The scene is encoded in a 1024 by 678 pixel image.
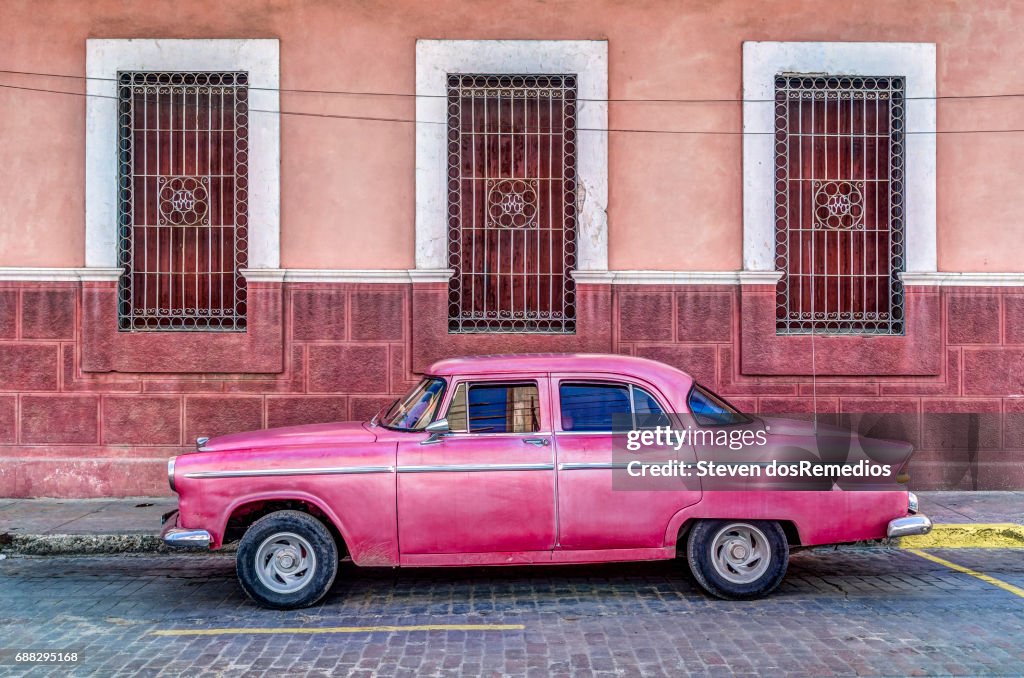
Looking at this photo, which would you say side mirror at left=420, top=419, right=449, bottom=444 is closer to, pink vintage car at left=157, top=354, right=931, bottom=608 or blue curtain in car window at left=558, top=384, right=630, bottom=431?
pink vintage car at left=157, top=354, right=931, bottom=608

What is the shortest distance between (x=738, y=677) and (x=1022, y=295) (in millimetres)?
6916

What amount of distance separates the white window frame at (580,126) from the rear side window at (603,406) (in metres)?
3.66

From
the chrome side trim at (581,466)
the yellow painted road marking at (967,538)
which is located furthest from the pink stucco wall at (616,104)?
the chrome side trim at (581,466)

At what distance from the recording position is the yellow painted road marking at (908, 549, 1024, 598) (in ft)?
20.3

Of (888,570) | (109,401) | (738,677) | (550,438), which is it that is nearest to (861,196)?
(888,570)

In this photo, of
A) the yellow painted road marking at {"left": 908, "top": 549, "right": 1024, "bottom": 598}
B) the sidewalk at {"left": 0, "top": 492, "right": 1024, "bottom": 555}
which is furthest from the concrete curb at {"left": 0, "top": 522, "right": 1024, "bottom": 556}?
the yellow painted road marking at {"left": 908, "top": 549, "right": 1024, "bottom": 598}

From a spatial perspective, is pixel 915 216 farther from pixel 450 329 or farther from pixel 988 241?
pixel 450 329

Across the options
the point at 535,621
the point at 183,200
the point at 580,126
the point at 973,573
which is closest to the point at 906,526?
the point at 973,573

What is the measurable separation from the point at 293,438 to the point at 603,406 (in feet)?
6.68

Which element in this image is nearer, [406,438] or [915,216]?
[406,438]

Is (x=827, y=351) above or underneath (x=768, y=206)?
underneath

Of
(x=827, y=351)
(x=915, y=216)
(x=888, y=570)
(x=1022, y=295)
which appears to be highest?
(x=915, y=216)

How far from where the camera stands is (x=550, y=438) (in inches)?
230

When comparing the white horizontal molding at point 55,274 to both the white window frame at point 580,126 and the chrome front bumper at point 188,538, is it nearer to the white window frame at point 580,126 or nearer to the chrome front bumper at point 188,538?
the white window frame at point 580,126
